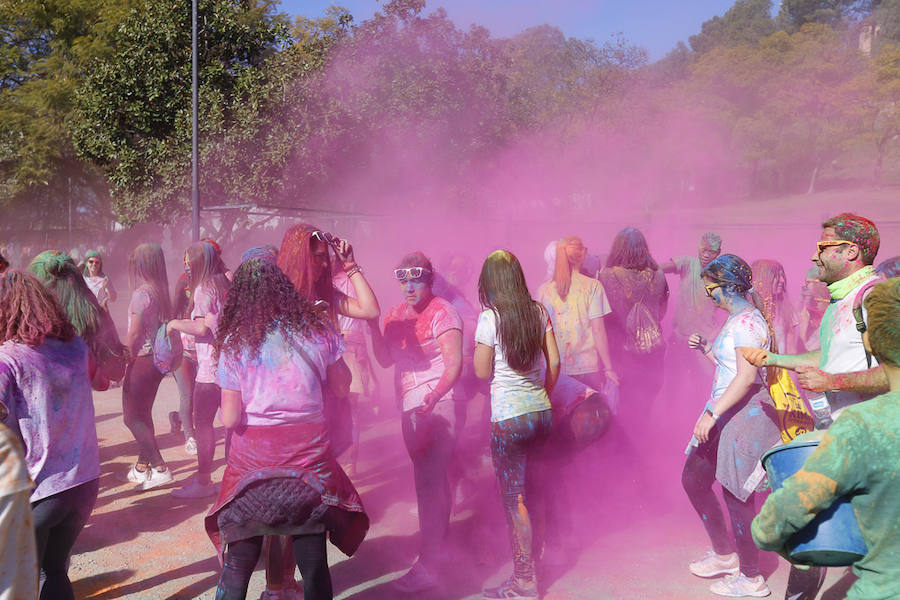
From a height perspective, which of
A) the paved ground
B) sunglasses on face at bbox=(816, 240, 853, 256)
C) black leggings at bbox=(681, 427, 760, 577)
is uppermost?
sunglasses on face at bbox=(816, 240, 853, 256)

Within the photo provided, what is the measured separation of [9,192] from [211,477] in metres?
23.2

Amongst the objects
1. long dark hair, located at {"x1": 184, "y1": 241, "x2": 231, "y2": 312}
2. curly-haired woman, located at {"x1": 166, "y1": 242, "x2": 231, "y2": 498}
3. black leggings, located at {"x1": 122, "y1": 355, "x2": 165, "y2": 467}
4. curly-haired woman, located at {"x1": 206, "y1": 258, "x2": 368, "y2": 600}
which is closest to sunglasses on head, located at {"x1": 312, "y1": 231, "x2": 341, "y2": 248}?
curly-haired woman, located at {"x1": 206, "y1": 258, "x2": 368, "y2": 600}

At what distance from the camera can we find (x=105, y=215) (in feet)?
95.0

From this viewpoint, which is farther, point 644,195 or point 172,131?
point 644,195

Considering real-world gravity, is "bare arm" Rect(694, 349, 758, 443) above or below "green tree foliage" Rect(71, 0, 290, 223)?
below

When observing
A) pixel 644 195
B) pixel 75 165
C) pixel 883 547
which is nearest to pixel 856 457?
pixel 883 547

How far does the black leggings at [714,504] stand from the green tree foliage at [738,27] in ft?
118

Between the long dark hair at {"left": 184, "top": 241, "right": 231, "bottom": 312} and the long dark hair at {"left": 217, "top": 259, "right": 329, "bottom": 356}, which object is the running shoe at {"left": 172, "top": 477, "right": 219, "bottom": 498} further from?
the long dark hair at {"left": 217, "top": 259, "right": 329, "bottom": 356}

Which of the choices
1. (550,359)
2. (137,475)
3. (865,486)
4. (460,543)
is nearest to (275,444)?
(550,359)

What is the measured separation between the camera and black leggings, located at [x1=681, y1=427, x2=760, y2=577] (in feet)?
12.4

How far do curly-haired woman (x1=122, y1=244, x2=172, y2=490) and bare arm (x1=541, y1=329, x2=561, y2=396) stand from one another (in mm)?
3075

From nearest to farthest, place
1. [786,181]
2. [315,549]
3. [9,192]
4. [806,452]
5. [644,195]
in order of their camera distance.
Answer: [806,452] < [315,549] < [9,192] < [644,195] < [786,181]

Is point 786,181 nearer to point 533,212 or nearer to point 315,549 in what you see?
point 533,212

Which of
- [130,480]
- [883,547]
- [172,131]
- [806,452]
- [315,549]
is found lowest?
[130,480]
